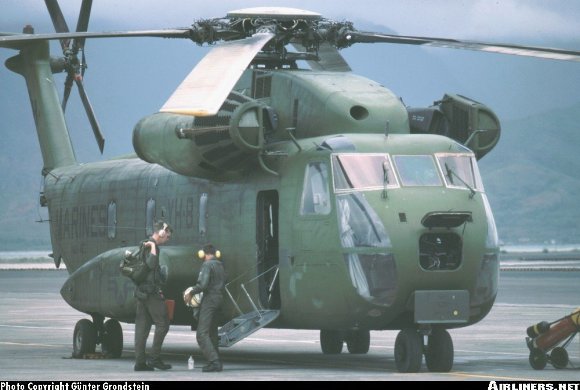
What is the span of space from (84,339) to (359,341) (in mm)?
4759

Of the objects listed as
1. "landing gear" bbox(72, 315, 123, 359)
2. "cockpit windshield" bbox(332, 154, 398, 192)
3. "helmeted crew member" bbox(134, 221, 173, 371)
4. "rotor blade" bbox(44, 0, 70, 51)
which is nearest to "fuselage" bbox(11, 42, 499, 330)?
"cockpit windshield" bbox(332, 154, 398, 192)

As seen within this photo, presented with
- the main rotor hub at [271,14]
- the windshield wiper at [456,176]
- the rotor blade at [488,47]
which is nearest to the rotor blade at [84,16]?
the main rotor hub at [271,14]

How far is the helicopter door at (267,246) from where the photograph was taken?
21656mm

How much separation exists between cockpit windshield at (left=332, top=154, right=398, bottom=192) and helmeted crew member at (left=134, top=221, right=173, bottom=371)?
2969 millimetres

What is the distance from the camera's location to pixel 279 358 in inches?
922

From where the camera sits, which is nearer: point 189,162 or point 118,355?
point 189,162

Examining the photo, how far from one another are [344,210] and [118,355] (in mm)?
6191

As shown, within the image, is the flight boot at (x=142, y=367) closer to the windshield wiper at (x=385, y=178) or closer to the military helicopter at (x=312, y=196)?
the military helicopter at (x=312, y=196)

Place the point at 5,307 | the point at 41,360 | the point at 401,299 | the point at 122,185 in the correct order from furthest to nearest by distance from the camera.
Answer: the point at 5,307 → the point at 122,185 → the point at 41,360 → the point at 401,299

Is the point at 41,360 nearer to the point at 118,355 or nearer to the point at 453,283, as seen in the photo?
the point at 118,355

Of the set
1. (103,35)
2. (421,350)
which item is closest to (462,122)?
(421,350)

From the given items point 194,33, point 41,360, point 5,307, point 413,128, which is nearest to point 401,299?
point 413,128

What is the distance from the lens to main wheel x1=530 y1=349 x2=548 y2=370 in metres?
20.4

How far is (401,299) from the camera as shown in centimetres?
1953
